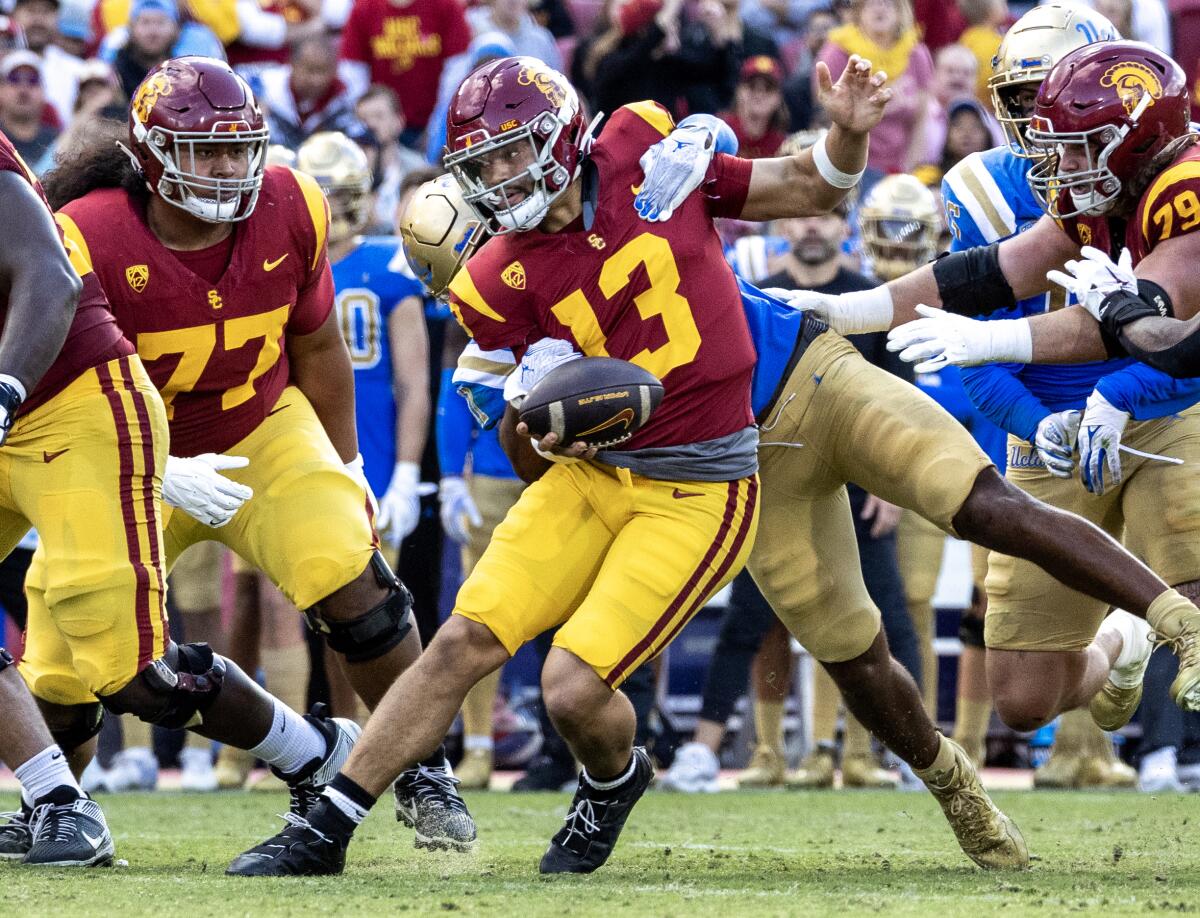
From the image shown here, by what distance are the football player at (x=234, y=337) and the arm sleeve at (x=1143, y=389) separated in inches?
71.9

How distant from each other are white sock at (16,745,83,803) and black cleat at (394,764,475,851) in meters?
0.90

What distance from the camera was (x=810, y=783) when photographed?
7117 millimetres

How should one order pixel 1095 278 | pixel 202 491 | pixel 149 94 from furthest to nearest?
1. pixel 149 94
2. pixel 202 491
3. pixel 1095 278

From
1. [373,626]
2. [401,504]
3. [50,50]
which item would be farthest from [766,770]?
[50,50]

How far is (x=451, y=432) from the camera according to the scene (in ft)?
22.5

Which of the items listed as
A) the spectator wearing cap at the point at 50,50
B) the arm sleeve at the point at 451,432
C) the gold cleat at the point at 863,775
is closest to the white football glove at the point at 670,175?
the arm sleeve at the point at 451,432

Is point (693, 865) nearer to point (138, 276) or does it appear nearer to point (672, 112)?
point (138, 276)

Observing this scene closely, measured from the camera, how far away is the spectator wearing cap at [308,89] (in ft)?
29.6

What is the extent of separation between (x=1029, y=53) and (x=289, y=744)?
260 centimetres

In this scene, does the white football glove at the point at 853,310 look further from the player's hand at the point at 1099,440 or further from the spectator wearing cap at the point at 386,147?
the spectator wearing cap at the point at 386,147

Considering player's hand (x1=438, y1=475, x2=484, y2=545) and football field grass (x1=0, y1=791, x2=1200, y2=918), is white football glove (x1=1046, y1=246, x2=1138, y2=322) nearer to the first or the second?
football field grass (x1=0, y1=791, x2=1200, y2=918)

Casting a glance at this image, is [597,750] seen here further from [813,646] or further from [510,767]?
[510,767]

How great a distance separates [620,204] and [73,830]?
1873 mm

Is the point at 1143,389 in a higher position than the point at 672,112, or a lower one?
higher
